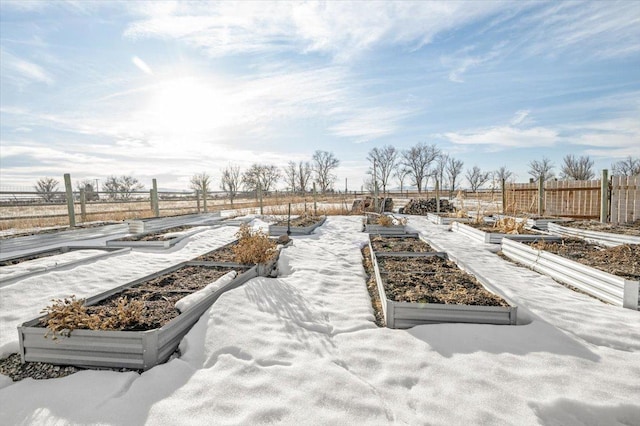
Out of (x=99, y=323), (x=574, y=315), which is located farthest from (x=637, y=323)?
(x=99, y=323)

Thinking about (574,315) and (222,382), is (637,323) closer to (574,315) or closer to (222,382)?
(574,315)

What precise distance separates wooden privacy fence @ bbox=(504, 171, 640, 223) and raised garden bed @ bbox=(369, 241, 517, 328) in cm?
471

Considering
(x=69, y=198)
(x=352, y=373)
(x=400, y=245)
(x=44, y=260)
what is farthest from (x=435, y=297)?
(x=69, y=198)

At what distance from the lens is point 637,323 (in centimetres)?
285

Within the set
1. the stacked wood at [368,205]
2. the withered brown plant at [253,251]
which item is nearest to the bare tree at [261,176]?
the stacked wood at [368,205]

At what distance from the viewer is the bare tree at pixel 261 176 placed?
141 feet

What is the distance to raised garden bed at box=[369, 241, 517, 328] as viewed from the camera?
9.12 ft

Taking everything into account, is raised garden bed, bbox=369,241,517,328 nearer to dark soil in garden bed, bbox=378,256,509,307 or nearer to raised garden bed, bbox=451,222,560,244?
dark soil in garden bed, bbox=378,256,509,307

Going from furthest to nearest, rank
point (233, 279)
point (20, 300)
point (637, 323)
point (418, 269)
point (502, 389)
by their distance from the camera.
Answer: point (418, 269)
point (233, 279)
point (20, 300)
point (637, 323)
point (502, 389)

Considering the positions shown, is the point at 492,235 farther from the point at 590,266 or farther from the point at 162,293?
the point at 162,293

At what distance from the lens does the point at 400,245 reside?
6438 mm

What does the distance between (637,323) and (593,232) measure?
4.88 meters

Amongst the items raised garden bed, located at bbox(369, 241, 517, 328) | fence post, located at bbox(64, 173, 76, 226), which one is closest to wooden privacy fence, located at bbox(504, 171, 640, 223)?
raised garden bed, located at bbox(369, 241, 517, 328)

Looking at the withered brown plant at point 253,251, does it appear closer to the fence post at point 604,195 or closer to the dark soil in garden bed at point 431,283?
the dark soil in garden bed at point 431,283
